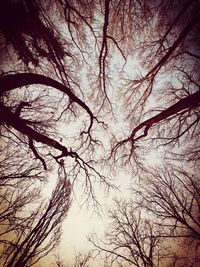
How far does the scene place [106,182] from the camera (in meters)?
8.27

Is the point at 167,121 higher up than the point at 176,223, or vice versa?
the point at 167,121

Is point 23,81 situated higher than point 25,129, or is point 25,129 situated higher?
point 23,81

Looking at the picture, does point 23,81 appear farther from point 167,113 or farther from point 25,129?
point 167,113

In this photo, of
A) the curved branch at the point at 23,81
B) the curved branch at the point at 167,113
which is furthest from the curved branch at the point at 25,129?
the curved branch at the point at 167,113

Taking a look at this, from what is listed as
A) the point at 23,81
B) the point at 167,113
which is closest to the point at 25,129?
the point at 23,81

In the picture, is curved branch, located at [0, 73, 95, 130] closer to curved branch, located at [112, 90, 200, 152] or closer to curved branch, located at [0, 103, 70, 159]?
curved branch, located at [0, 103, 70, 159]

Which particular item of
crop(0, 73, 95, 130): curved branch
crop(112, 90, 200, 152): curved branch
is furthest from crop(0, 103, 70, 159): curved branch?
crop(112, 90, 200, 152): curved branch

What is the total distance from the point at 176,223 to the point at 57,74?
25.3 feet

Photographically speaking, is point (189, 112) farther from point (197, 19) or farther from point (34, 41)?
point (34, 41)

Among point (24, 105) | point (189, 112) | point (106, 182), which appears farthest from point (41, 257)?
point (189, 112)

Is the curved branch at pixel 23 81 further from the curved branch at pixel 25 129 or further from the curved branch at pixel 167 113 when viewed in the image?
the curved branch at pixel 167 113

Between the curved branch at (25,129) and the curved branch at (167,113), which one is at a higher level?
the curved branch at (167,113)

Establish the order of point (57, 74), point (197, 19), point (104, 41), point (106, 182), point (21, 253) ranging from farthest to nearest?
1. point (21, 253)
2. point (106, 182)
3. point (57, 74)
4. point (104, 41)
5. point (197, 19)

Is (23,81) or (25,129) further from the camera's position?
(25,129)
